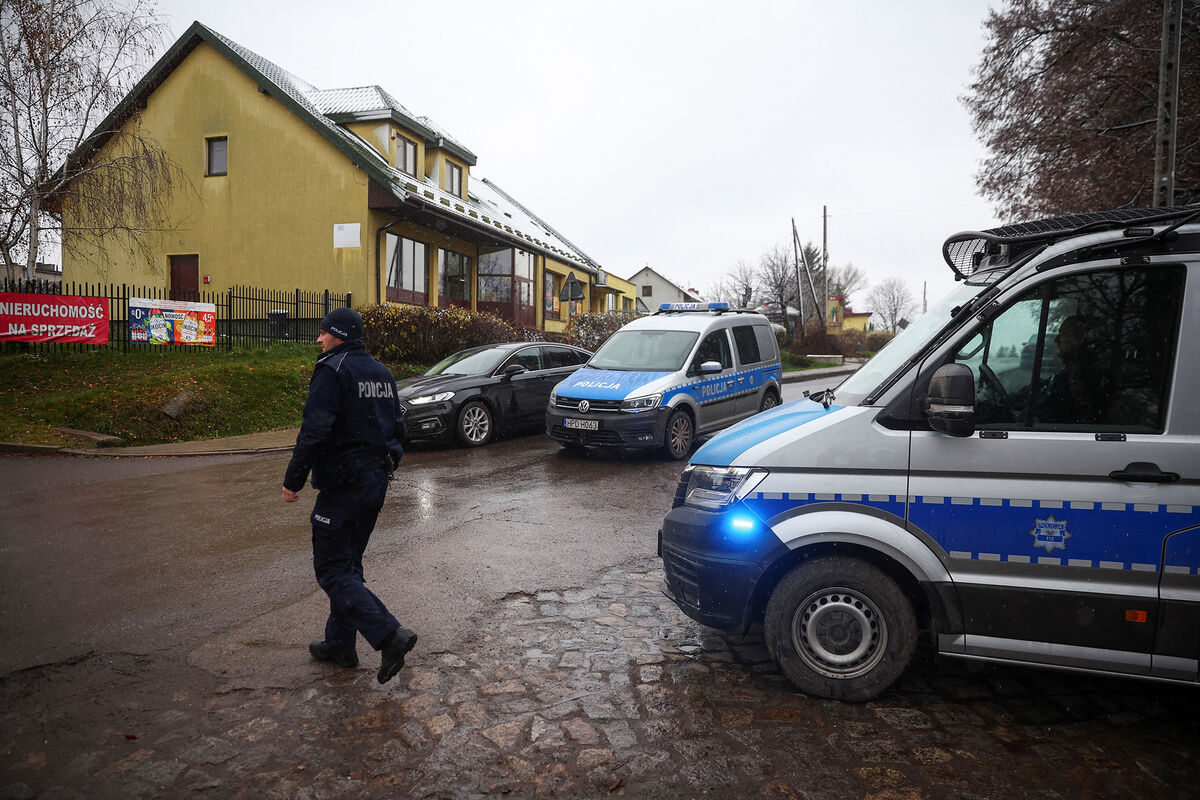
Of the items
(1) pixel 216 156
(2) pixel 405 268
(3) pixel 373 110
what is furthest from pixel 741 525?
(1) pixel 216 156

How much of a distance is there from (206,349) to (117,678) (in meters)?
15.1

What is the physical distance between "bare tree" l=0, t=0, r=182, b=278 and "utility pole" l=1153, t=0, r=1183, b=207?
66.7ft

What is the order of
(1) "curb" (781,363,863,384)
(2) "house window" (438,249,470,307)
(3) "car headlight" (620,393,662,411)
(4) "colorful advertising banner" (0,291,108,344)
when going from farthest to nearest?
(2) "house window" (438,249,470,307) < (1) "curb" (781,363,863,384) < (4) "colorful advertising banner" (0,291,108,344) < (3) "car headlight" (620,393,662,411)

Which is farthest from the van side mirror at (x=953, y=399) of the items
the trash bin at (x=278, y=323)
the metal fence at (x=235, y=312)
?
the trash bin at (x=278, y=323)

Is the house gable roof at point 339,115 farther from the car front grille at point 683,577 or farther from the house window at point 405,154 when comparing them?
the car front grille at point 683,577

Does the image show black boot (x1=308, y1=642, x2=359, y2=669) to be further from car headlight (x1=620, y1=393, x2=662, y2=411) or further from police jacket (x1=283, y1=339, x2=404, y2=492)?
car headlight (x1=620, y1=393, x2=662, y2=411)

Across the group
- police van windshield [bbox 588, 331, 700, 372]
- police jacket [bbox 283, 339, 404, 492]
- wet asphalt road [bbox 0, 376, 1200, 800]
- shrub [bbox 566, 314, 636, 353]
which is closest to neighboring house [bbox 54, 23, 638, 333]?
shrub [bbox 566, 314, 636, 353]

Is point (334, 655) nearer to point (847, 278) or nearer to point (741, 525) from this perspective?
point (741, 525)

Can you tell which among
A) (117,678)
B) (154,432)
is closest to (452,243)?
(154,432)

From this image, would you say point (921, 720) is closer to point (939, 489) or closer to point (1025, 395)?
point (939, 489)

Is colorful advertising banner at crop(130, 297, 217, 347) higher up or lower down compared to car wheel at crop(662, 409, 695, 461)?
higher up

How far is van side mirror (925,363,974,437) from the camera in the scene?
10.6 ft

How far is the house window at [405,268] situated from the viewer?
75.7ft

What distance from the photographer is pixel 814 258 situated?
76.0 meters
